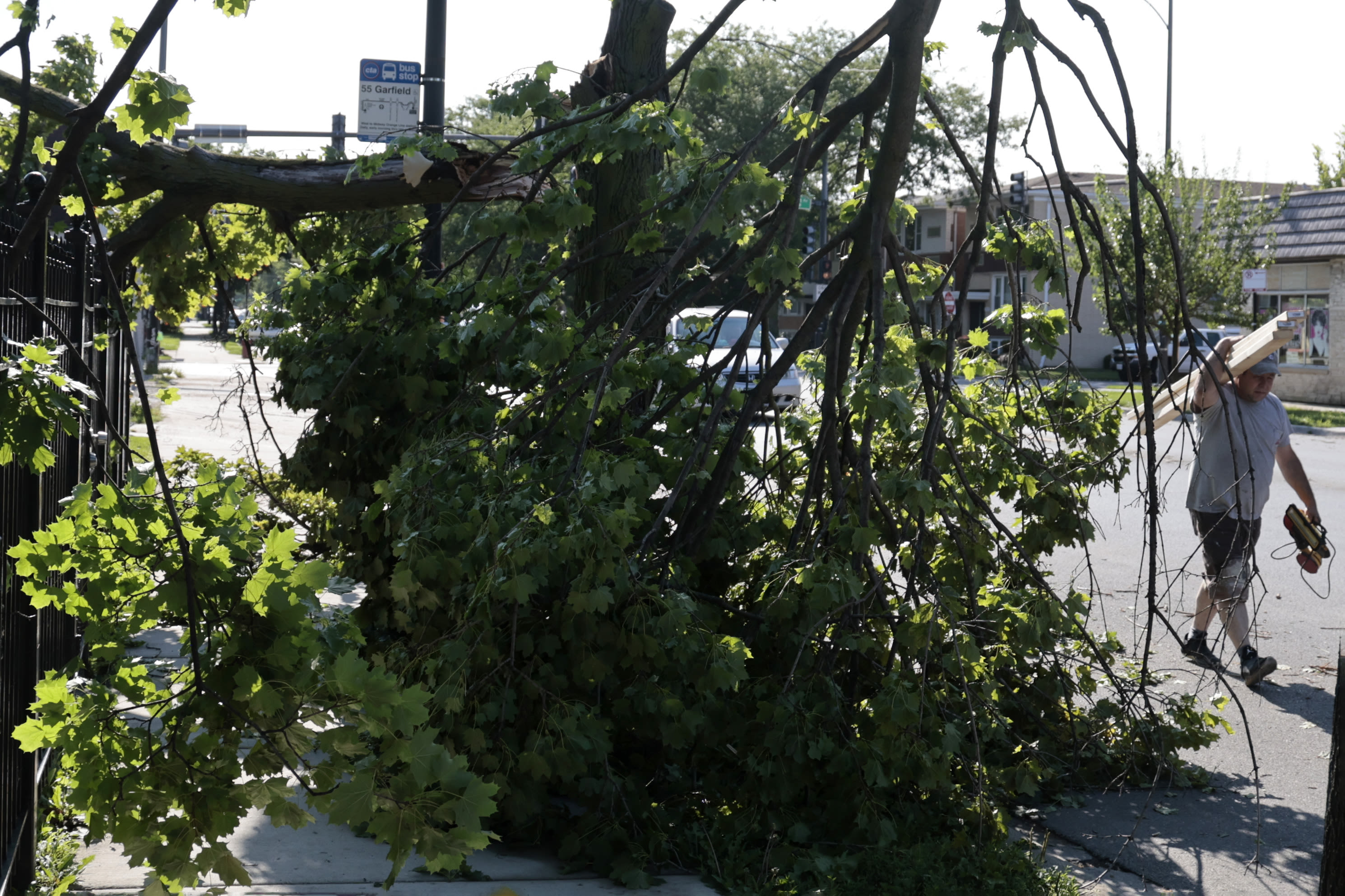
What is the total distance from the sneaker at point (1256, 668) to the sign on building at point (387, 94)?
693cm

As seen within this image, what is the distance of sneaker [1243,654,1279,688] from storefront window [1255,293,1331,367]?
24.3m

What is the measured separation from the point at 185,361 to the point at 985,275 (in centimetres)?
3319

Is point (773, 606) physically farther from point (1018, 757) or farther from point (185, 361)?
point (185, 361)

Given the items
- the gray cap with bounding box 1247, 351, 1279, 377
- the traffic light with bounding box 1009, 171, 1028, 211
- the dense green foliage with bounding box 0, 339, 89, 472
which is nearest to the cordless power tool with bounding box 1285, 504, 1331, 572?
the gray cap with bounding box 1247, 351, 1279, 377

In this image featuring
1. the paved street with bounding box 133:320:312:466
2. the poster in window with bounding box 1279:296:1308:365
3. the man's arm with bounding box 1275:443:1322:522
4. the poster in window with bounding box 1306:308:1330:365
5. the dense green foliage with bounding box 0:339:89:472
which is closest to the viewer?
the dense green foliage with bounding box 0:339:89:472

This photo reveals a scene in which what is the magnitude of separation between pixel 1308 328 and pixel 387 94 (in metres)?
26.4

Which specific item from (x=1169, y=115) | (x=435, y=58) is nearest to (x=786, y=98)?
(x=1169, y=115)

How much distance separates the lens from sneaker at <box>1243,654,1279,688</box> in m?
6.88

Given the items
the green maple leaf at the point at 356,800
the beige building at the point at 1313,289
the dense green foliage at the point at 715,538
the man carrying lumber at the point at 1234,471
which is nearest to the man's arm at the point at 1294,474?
the man carrying lumber at the point at 1234,471

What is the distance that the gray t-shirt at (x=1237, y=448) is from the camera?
7102mm

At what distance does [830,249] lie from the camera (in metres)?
5.69

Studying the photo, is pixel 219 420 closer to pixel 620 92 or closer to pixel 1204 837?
pixel 620 92

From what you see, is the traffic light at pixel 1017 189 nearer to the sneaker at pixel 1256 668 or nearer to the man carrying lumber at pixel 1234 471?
the man carrying lumber at pixel 1234 471

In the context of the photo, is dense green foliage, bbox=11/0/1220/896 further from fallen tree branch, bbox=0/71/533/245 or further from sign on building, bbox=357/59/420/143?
sign on building, bbox=357/59/420/143
